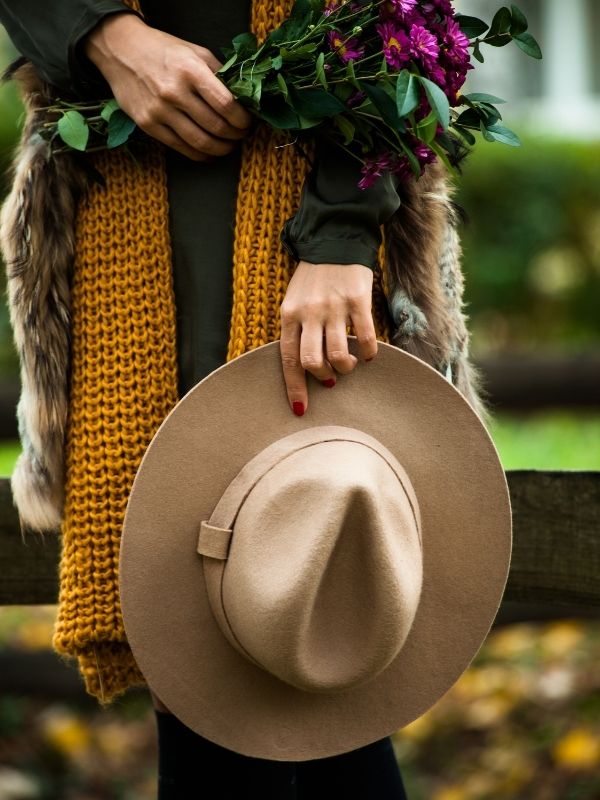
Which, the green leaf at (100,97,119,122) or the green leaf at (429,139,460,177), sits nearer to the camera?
the green leaf at (429,139,460,177)

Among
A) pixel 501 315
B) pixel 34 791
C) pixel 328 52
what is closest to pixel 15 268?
pixel 328 52

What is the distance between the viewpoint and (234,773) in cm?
164

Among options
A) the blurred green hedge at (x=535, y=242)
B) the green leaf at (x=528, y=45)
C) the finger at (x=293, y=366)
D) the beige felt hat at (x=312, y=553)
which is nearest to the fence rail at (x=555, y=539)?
the beige felt hat at (x=312, y=553)

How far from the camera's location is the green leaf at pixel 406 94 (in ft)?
4.43

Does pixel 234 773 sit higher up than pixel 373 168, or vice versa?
pixel 373 168

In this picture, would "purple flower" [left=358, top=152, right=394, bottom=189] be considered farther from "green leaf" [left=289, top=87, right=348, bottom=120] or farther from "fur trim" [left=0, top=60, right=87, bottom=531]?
"fur trim" [left=0, top=60, right=87, bottom=531]

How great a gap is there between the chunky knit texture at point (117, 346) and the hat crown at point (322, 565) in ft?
0.71

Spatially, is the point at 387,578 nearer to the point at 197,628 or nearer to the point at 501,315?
the point at 197,628

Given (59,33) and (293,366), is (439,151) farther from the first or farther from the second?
(59,33)

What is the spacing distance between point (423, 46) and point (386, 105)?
0.29 ft

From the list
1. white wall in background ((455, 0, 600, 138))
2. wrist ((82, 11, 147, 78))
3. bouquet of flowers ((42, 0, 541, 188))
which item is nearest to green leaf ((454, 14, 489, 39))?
bouquet of flowers ((42, 0, 541, 188))

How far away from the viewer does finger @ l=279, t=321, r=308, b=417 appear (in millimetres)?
1488

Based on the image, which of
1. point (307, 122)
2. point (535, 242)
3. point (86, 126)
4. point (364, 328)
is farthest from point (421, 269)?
point (535, 242)

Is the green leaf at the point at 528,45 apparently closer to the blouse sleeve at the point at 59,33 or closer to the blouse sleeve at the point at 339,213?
the blouse sleeve at the point at 339,213
